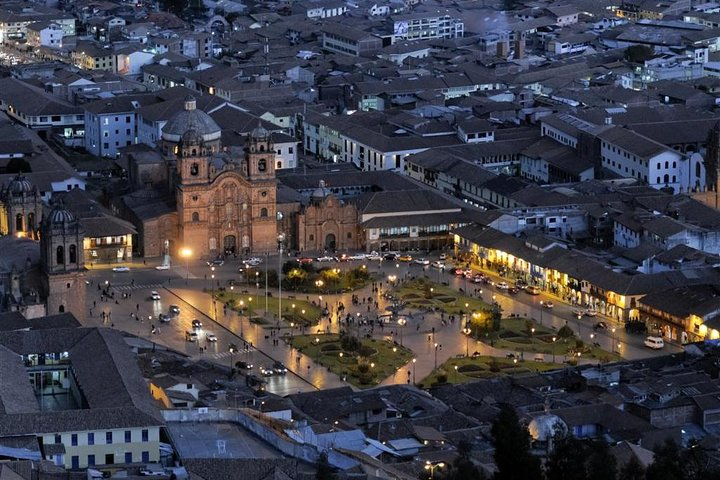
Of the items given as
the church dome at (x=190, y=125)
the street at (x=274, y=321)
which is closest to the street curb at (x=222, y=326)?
the street at (x=274, y=321)

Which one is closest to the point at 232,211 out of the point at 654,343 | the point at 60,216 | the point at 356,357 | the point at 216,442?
the point at 60,216

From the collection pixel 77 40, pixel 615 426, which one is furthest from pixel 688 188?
pixel 77 40

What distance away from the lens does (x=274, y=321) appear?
50562 mm

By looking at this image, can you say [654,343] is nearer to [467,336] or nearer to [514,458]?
[467,336]

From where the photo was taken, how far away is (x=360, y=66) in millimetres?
82562

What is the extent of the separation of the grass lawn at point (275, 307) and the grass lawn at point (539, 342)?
15.6ft

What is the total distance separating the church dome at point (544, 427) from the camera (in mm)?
37050

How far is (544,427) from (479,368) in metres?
8.70

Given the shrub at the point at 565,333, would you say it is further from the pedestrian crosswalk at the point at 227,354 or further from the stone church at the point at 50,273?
the stone church at the point at 50,273

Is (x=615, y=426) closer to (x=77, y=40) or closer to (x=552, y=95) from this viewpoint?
(x=552, y=95)

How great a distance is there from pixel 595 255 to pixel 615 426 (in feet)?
46.4

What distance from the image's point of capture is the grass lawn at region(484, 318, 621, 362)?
4719 cm

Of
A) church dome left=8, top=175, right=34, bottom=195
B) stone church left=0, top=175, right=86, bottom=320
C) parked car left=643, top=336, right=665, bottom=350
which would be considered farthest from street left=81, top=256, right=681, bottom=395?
church dome left=8, top=175, right=34, bottom=195

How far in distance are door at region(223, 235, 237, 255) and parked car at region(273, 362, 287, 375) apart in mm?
11209
